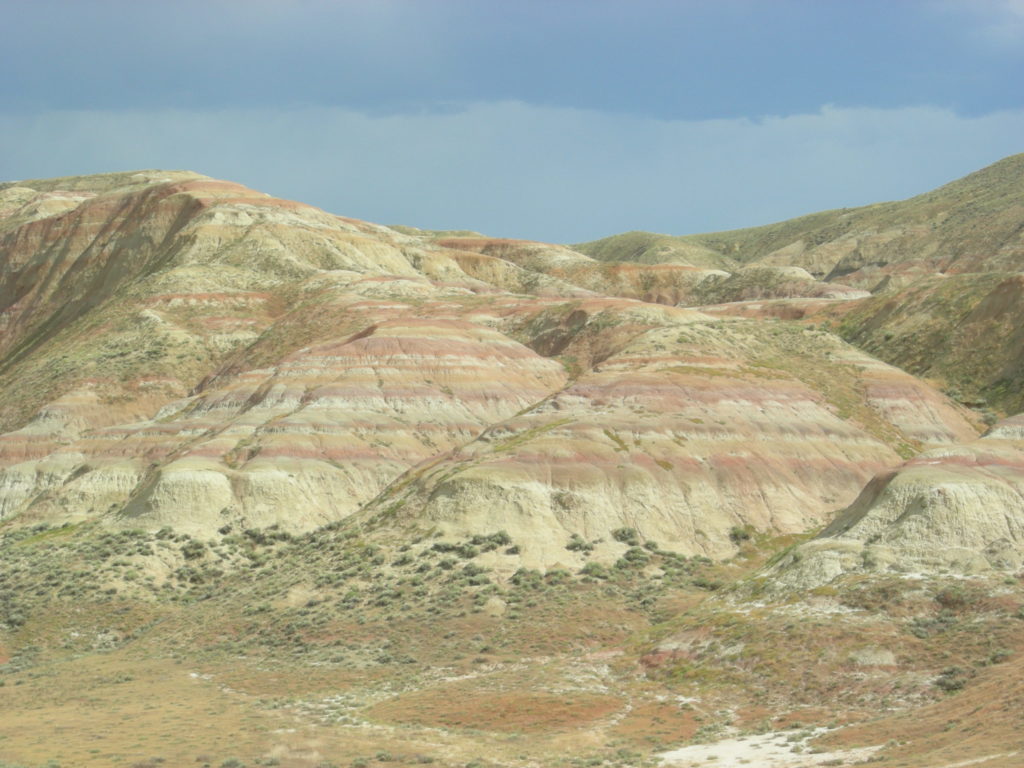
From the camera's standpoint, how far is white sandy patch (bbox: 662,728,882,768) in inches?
998

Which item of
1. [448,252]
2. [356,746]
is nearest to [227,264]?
[448,252]

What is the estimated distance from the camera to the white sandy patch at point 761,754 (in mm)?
25344

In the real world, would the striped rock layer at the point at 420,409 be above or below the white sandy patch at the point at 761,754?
above

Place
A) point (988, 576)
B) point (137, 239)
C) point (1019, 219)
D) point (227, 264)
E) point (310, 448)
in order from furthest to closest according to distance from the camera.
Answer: point (1019, 219) < point (137, 239) < point (227, 264) < point (310, 448) < point (988, 576)

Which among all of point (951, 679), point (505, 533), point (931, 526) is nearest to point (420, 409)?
point (505, 533)

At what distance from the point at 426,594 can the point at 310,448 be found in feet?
66.6

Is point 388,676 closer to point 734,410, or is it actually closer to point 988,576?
point 988,576

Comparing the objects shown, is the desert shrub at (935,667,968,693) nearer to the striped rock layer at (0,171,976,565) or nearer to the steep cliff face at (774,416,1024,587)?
the steep cliff face at (774,416,1024,587)

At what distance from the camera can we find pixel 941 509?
4056 cm

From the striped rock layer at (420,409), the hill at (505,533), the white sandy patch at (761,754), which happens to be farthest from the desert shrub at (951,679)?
the striped rock layer at (420,409)

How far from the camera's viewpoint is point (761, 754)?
27.1 metres

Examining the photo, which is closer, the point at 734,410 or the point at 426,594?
the point at 426,594

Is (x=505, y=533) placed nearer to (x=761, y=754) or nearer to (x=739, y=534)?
(x=739, y=534)

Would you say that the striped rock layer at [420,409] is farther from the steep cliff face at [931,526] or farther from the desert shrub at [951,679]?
the desert shrub at [951,679]
